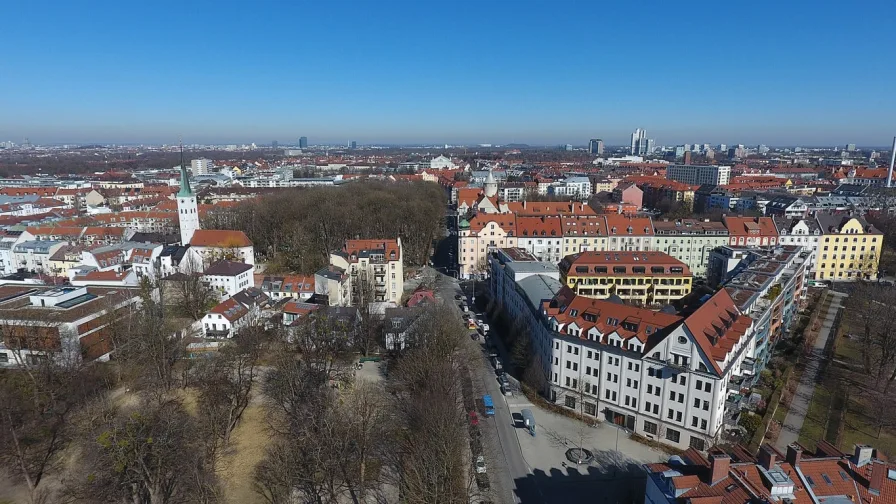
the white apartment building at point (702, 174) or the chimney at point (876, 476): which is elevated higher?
the white apartment building at point (702, 174)

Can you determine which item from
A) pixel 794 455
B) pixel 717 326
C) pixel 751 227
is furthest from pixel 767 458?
pixel 751 227

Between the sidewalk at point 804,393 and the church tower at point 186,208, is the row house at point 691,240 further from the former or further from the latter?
the church tower at point 186,208

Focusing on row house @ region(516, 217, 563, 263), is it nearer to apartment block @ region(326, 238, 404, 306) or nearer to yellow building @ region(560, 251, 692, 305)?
yellow building @ region(560, 251, 692, 305)

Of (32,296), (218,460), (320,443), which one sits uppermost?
(32,296)

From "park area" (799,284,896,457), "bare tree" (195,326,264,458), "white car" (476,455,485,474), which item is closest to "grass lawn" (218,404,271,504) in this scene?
"bare tree" (195,326,264,458)

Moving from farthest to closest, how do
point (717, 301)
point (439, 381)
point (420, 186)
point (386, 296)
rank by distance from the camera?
point (420, 186)
point (386, 296)
point (717, 301)
point (439, 381)

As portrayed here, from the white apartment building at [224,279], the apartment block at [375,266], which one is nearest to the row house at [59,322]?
the white apartment building at [224,279]

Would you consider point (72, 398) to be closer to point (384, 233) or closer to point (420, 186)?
point (384, 233)

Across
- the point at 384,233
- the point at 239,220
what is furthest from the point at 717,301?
the point at 239,220
